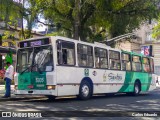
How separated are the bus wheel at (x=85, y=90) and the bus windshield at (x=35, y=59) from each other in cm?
238

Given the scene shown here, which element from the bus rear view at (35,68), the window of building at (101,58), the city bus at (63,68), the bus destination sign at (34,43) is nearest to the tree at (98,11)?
the city bus at (63,68)

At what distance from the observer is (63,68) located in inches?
561

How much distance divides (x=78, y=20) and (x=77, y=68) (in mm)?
6179

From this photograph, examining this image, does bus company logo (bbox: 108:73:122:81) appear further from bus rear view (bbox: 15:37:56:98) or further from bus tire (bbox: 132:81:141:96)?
bus rear view (bbox: 15:37:56:98)

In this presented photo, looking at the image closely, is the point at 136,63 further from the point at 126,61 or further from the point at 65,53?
the point at 65,53

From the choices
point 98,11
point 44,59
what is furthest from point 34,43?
point 98,11

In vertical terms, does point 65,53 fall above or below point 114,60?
above

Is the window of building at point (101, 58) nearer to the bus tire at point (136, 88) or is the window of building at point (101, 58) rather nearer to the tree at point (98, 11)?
the tree at point (98, 11)

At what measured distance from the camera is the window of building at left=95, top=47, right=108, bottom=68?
55.7 feet

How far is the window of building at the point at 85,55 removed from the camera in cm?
1552

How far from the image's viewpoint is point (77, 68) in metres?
15.2

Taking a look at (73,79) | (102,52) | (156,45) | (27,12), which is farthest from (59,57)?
(156,45)

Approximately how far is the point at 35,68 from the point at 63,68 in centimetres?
126

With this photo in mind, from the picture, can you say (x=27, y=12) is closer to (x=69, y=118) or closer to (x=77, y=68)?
(x=77, y=68)
